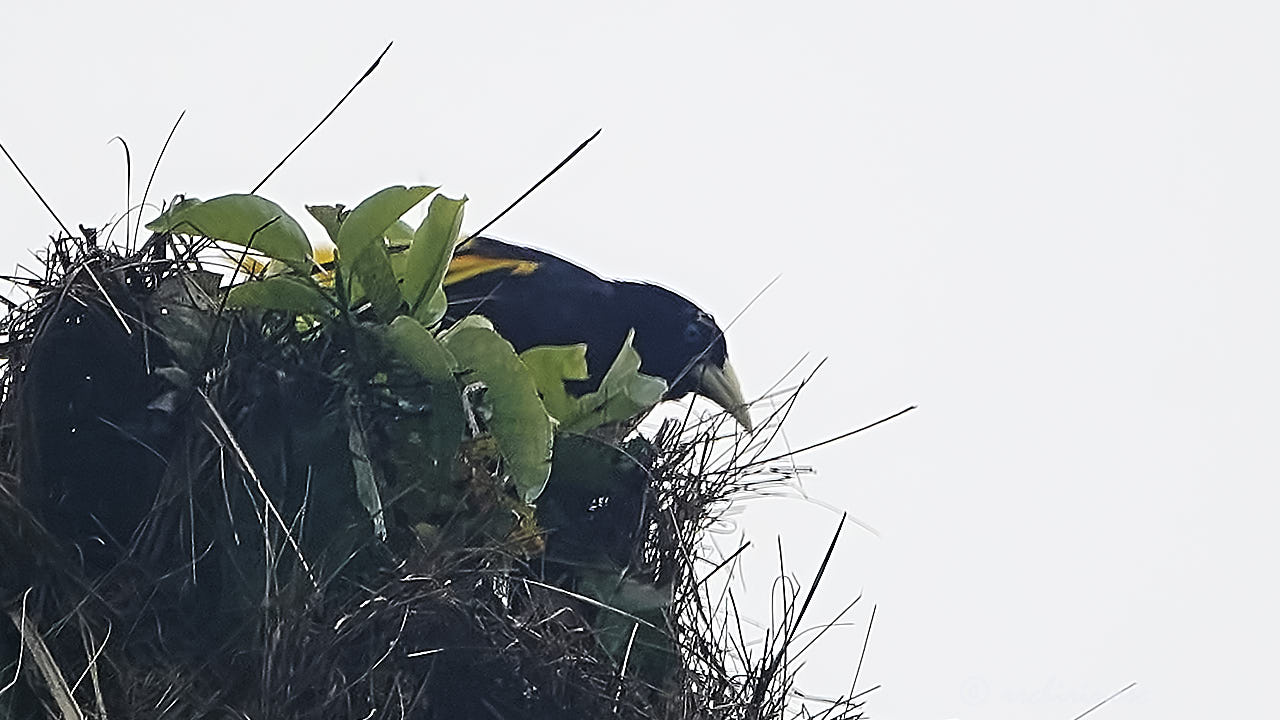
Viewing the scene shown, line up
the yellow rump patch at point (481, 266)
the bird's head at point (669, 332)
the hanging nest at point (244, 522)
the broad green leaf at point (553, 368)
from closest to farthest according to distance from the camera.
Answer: the hanging nest at point (244, 522) → the broad green leaf at point (553, 368) → the yellow rump patch at point (481, 266) → the bird's head at point (669, 332)

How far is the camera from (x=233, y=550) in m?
1.25

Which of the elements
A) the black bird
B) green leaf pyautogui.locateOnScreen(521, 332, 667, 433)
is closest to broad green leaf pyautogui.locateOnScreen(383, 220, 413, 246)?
green leaf pyautogui.locateOnScreen(521, 332, 667, 433)

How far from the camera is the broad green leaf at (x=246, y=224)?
1.31m

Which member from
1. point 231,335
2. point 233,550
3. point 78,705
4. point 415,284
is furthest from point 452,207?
point 78,705

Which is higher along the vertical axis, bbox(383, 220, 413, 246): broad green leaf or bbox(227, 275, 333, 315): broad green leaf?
bbox(383, 220, 413, 246): broad green leaf

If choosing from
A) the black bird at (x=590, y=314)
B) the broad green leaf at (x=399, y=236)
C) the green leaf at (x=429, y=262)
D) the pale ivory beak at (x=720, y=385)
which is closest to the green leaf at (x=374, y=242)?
the green leaf at (x=429, y=262)

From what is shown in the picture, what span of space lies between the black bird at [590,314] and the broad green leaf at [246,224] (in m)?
0.61

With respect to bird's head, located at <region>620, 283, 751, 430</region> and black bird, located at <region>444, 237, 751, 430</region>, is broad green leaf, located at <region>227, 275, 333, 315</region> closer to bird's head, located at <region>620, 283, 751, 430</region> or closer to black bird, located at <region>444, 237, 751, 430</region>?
black bird, located at <region>444, 237, 751, 430</region>

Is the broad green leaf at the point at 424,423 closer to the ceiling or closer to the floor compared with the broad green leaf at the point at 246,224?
closer to the floor

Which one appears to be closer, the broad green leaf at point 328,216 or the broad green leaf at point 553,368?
the broad green leaf at point 328,216

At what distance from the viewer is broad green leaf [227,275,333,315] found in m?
1.29

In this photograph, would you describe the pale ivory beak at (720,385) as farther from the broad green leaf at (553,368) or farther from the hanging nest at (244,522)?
the hanging nest at (244,522)

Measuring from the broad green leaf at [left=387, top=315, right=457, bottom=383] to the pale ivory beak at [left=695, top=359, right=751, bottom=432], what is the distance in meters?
0.76

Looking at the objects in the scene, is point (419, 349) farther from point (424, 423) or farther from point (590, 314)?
point (590, 314)
